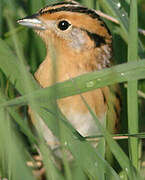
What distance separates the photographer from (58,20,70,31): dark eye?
3.03 meters

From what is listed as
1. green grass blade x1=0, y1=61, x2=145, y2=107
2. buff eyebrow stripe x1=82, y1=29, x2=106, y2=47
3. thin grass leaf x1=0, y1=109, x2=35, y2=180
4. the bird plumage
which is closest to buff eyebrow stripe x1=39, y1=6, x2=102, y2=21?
the bird plumage

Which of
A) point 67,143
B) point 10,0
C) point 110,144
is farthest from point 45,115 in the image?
point 10,0

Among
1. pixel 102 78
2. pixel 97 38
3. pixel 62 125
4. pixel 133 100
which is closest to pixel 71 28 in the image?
pixel 97 38

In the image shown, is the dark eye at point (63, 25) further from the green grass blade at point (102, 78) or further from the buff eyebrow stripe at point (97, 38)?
the green grass blade at point (102, 78)

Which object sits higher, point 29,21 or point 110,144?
point 29,21

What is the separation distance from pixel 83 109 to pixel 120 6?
67cm

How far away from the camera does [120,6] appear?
3.17 meters

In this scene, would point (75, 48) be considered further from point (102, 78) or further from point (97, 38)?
point (102, 78)

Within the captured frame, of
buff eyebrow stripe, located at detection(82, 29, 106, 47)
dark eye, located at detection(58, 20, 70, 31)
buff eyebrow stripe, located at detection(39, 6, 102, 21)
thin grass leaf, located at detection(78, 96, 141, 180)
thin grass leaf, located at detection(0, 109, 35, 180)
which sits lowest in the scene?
thin grass leaf, located at detection(78, 96, 141, 180)

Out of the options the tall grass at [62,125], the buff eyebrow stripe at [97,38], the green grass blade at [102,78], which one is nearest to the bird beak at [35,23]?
the buff eyebrow stripe at [97,38]

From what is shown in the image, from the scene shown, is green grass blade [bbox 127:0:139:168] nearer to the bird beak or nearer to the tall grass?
the tall grass

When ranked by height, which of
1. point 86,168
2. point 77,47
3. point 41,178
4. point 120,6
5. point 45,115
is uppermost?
point 120,6

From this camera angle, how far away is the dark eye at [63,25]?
3029 millimetres

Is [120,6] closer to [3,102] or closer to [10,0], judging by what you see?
[10,0]
